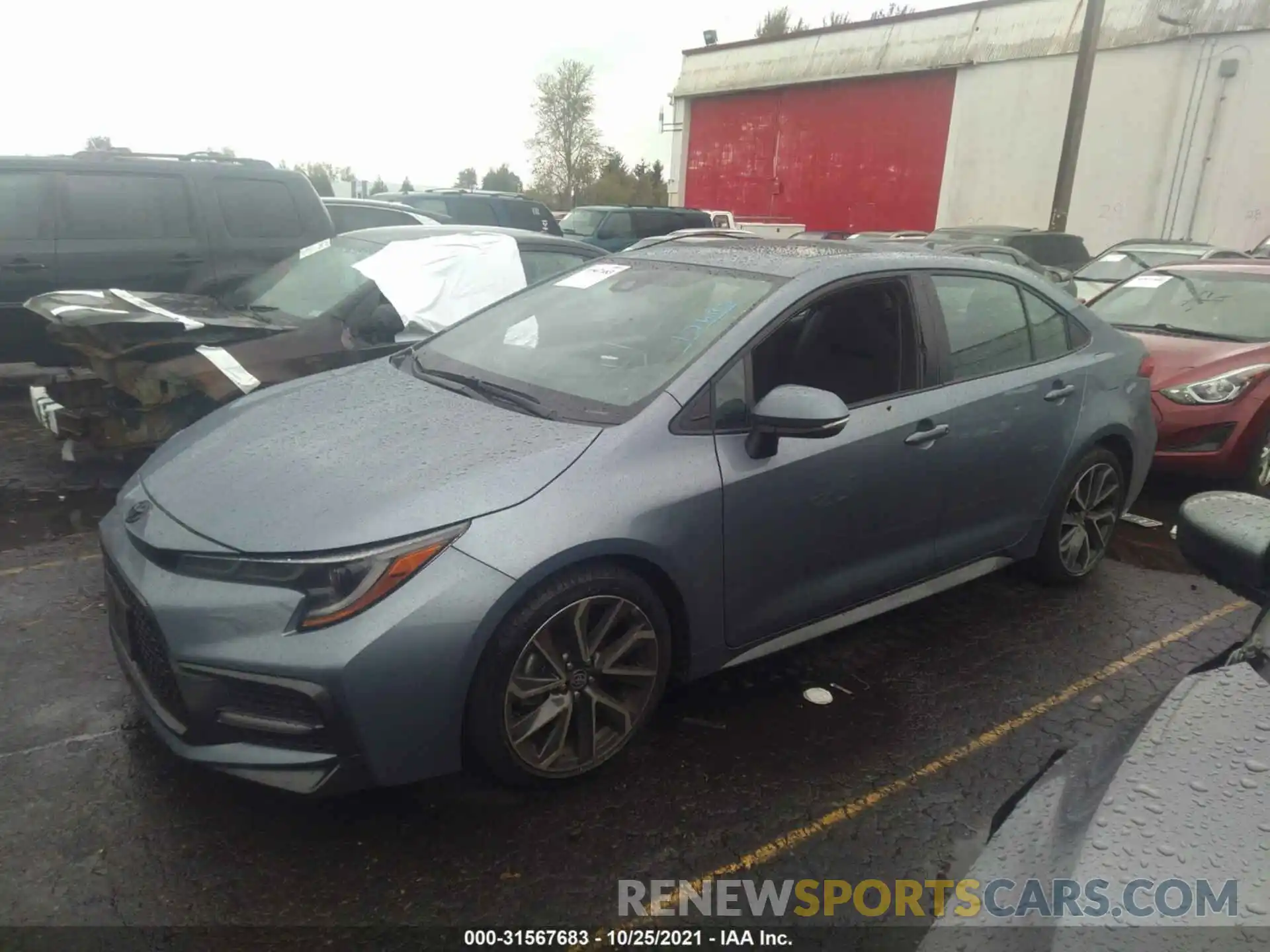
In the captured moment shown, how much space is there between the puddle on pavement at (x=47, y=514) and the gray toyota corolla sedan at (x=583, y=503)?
2015mm

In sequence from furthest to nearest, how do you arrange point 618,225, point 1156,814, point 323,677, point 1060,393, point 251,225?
point 618,225 → point 251,225 → point 1060,393 → point 323,677 → point 1156,814

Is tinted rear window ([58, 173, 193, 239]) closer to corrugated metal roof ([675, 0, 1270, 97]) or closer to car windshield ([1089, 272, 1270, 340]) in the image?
car windshield ([1089, 272, 1270, 340])

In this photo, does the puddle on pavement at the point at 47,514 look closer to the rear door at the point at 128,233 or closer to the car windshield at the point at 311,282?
the car windshield at the point at 311,282

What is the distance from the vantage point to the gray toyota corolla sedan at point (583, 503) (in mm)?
2367

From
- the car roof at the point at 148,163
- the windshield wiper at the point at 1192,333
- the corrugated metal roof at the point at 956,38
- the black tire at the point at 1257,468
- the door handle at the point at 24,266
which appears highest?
the corrugated metal roof at the point at 956,38

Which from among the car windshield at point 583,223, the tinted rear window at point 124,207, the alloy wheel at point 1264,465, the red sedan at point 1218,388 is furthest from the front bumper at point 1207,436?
the car windshield at point 583,223

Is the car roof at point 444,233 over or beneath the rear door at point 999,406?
over

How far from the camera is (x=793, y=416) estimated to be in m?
2.84

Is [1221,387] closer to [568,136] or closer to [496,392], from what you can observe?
Result: [496,392]

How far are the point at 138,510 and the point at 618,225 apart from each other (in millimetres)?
14131

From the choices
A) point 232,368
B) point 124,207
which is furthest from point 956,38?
point 232,368

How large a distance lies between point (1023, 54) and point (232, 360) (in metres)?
21.9

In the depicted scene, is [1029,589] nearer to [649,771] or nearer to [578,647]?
[649,771]

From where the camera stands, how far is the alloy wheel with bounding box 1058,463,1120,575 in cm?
431
